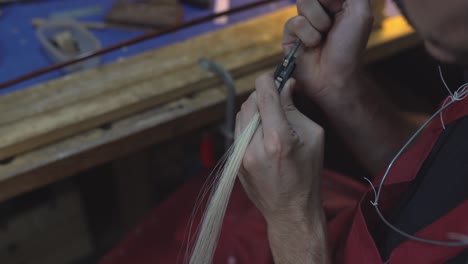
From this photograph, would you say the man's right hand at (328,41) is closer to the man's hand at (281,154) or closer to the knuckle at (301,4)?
the knuckle at (301,4)

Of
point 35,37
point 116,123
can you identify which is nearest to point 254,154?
point 116,123

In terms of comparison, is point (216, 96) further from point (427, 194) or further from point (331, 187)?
point (427, 194)

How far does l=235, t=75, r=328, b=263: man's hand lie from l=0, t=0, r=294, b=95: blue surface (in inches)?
26.4

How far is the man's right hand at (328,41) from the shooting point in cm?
104

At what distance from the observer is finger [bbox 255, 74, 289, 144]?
2.84ft

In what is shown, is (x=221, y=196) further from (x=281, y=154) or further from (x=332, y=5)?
(x=332, y=5)

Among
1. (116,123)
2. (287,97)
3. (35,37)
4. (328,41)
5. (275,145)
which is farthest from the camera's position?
(35,37)

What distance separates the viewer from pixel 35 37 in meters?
1.59

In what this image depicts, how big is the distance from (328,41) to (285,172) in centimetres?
34

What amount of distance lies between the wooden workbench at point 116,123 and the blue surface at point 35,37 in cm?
11

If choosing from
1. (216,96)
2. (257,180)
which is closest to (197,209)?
(216,96)

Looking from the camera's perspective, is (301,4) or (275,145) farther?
(301,4)

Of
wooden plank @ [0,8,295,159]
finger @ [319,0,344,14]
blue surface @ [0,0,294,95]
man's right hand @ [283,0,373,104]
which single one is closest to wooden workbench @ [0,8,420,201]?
wooden plank @ [0,8,295,159]

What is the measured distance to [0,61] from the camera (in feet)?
4.88
